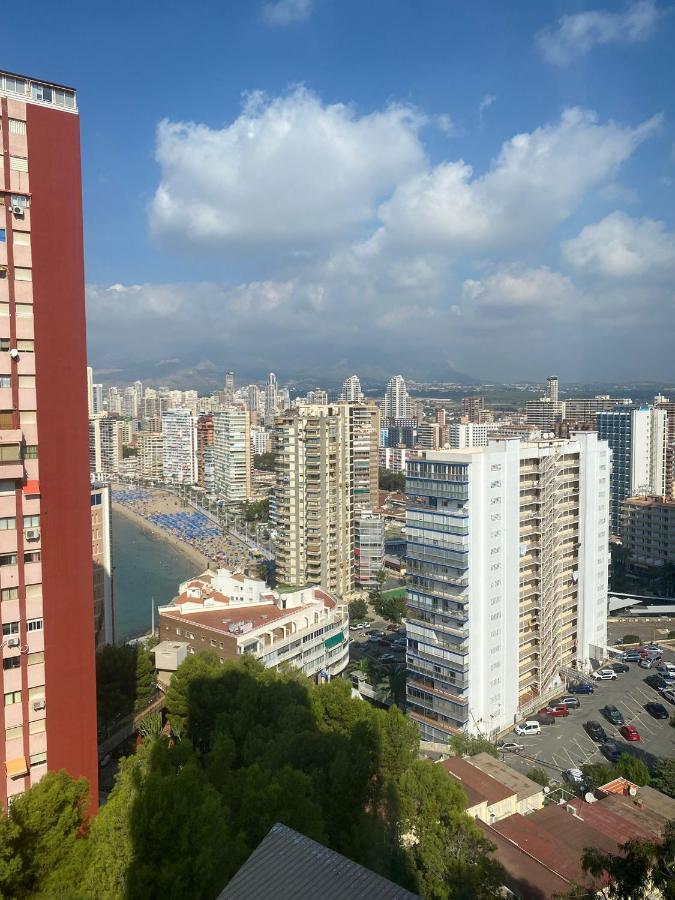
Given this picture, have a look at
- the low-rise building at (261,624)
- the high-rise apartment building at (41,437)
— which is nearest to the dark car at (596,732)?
the low-rise building at (261,624)

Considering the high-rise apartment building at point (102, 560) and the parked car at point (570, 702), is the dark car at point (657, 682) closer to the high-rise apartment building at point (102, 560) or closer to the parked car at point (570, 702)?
the parked car at point (570, 702)

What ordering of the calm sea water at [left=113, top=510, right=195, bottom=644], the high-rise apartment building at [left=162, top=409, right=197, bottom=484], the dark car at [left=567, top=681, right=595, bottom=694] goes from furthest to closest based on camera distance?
1. the high-rise apartment building at [left=162, top=409, right=197, bottom=484]
2. the calm sea water at [left=113, top=510, right=195, bottom=644]
3. the dark car at [left=567, top=681, right=595, bottom=694]

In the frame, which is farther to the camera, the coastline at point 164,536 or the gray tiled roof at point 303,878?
the coastline at point 164,536

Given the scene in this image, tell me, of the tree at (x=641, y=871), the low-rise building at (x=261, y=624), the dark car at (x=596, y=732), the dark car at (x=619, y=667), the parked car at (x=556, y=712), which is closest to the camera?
the tree at (x=641, y=871)

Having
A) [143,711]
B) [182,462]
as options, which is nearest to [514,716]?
[143,711]

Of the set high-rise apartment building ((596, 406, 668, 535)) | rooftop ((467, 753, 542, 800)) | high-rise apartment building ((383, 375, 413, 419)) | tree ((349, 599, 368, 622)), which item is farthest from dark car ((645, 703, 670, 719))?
high-rise apartment building ((383, 375, 413, 419))

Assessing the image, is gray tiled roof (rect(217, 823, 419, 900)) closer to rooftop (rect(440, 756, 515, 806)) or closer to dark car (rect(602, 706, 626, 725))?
rooftop (rect(440, 756, 515, 806))
